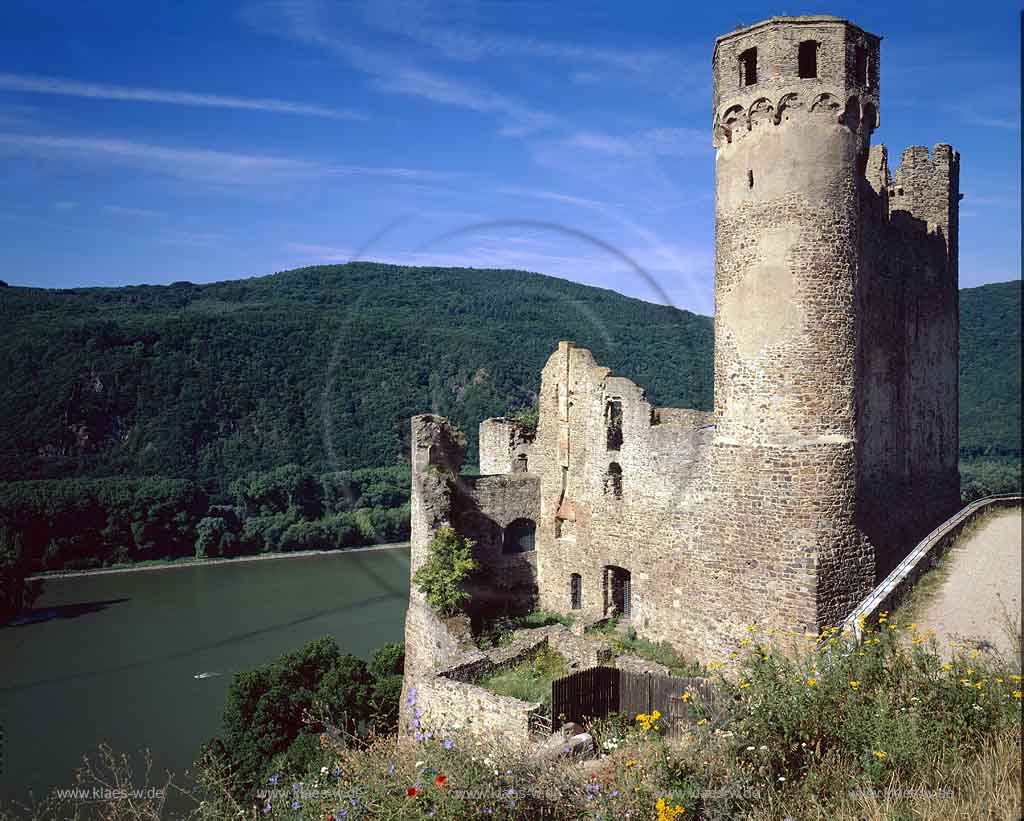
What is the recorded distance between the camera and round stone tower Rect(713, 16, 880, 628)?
13.9 meters

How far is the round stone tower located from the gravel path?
5.56 feet

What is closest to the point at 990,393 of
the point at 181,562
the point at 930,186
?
the point at 930,186

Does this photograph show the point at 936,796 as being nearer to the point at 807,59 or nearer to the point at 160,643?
the point at 807,59

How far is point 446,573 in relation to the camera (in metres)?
17.9

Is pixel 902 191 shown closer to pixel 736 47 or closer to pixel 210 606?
pixel 736 47

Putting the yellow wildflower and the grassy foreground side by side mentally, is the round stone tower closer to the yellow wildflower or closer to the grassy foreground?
the grassy foreground

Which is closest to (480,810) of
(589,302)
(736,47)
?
(736,47)

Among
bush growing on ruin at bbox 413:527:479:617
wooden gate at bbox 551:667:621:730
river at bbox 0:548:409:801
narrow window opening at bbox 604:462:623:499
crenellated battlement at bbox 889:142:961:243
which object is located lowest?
river at bbox 0:548:409:801

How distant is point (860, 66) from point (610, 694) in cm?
1217

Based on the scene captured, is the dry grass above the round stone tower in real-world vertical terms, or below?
below

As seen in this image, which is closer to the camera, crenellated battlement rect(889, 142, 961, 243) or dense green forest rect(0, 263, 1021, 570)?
crenellated battlement rect(889, 142, 961, 243)

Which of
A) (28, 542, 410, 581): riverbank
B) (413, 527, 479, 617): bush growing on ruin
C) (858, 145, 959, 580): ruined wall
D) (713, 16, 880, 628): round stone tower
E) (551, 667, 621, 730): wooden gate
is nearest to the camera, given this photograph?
(551, 667, 621, 730): wooden gate

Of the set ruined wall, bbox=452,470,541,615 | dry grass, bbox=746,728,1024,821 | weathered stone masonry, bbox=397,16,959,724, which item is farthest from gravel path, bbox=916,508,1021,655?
ruined wall, bbox=452,470,541,615

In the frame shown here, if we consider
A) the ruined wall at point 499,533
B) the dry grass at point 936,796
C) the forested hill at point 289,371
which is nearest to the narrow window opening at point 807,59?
the ruined wall at point 499,533
